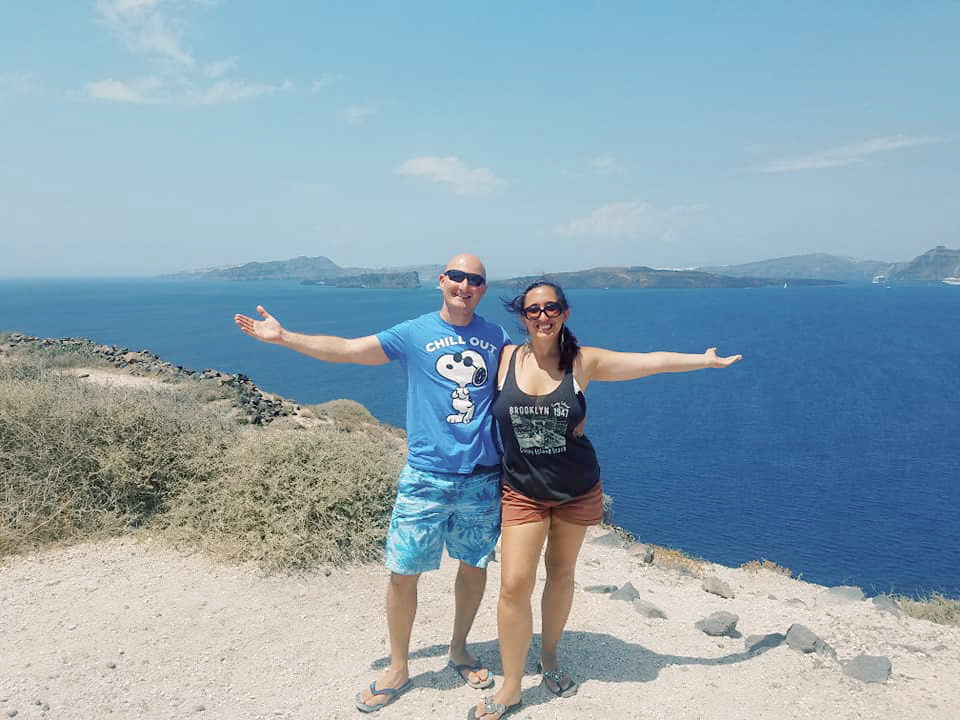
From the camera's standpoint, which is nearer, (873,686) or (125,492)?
(873,686)

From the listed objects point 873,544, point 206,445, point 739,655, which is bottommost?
point 873,544

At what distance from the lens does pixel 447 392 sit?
3623 mm

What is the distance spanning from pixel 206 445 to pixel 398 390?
4661 centimetres

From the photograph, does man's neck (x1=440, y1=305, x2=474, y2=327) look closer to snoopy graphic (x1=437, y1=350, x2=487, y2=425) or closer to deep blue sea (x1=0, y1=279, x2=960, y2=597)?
snoopy graphic (x1=437, y1=350, x2=487, y2=425)

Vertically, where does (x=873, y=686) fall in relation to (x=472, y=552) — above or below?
below

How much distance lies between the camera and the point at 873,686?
13.9 ft

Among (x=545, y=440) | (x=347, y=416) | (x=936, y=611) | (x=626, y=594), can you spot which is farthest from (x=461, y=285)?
(x=347, y=416)

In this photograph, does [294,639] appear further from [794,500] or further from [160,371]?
[794,500]

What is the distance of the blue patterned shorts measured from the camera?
369 centimetres

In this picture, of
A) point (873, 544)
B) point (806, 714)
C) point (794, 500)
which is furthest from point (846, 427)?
point (806, 714)

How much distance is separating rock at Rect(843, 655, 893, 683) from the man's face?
3.73 metres

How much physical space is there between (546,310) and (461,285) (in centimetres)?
53

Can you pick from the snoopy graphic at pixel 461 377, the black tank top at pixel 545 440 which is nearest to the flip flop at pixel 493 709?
the black tank top at pixel 545 440

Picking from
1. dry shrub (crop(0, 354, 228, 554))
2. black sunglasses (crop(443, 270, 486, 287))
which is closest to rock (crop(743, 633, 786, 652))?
black sunglasses (crop(443, 270, 486, 287))
